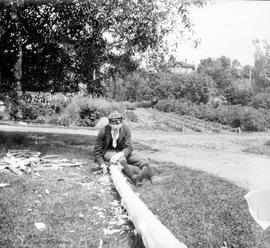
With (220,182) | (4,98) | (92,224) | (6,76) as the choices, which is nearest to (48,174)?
(92,224)

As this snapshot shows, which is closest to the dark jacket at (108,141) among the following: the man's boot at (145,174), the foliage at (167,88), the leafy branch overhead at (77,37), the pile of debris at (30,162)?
the man's boot at (145,174)

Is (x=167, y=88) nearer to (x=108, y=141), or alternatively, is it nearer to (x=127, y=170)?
(x=108, y=141)

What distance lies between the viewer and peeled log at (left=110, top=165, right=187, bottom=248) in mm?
3812

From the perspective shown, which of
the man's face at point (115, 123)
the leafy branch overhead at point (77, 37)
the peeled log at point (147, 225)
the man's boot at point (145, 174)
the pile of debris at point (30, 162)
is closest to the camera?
the peeled log at point (147, 225)

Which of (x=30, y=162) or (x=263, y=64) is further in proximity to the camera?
(x=263, y=64)

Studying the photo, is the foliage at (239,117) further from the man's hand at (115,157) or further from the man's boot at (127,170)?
the man's boot at (127,170)

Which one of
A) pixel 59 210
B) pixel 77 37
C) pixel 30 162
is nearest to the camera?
pixel 59 210

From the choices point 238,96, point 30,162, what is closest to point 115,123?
point 30,162

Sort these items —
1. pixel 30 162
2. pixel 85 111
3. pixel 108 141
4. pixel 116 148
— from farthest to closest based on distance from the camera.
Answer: pixel 85 111 → pixel 30 162 → pixel 116 148 → pixel 108 141

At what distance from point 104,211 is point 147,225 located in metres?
1.62

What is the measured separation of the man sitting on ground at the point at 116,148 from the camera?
7801 millimetres

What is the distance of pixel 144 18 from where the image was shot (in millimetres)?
11211

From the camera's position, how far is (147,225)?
436 cm

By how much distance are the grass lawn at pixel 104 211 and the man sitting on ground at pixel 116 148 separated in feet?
1.44
